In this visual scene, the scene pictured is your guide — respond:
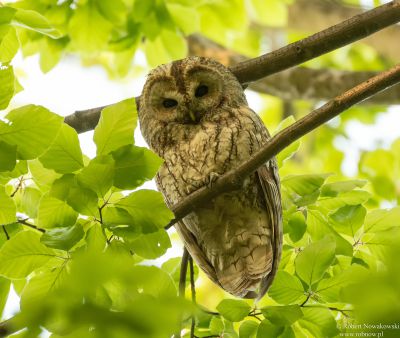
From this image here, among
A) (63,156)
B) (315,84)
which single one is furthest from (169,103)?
(315,84)

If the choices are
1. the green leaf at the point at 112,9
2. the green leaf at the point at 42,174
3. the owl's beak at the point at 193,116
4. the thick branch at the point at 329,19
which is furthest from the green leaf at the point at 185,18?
the thick branch at the point at 329,19

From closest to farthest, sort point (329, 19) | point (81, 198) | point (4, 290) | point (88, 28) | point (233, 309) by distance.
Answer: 1. point (81, 198)
2. point (233, 309)
3. point (4, 290)
4. point (88, 28)
5. point (329, 19)

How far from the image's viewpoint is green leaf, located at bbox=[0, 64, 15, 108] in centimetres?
170

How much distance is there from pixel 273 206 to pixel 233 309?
0.67 meters

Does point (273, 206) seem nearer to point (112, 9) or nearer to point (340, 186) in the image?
point (340, 186)

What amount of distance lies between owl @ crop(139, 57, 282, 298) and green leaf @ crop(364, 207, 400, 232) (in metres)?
0.36

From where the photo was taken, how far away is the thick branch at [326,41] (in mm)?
2502

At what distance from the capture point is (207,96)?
299 centimetres

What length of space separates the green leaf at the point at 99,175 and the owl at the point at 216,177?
790 mm

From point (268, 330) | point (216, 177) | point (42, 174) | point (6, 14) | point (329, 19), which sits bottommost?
point (268, 330)

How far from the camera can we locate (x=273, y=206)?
2561 millimetres

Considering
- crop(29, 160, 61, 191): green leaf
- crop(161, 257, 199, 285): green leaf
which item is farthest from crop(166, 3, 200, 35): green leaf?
crop(29, 160, 61, 191): green leaf

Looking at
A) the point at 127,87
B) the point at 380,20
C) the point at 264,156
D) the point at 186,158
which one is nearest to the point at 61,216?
the point at 264,156

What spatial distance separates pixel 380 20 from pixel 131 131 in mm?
Result: 1252
